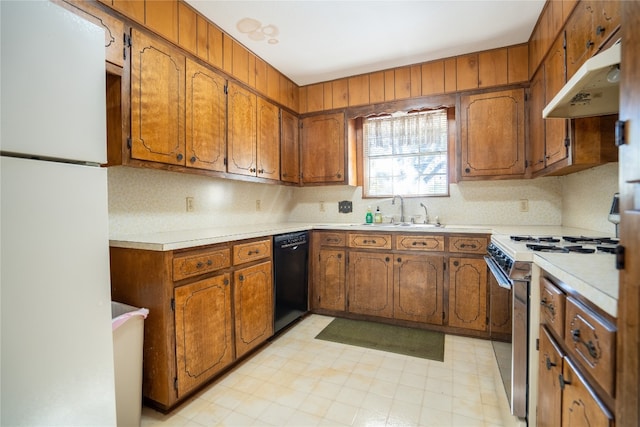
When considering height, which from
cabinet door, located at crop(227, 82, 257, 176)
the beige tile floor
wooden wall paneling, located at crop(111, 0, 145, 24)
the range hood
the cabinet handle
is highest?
wooden wall paneling, located at crop(111, 0, 145, 24)

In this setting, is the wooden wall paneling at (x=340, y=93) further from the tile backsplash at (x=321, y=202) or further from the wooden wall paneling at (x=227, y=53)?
the wooden wall paneling at (x=227, y=53)

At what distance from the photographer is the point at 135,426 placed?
5.02 feet

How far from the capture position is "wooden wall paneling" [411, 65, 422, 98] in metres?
2.94

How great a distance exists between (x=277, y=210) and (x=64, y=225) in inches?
108

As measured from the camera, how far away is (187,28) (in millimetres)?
2082

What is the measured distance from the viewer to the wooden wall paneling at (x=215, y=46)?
2.27m

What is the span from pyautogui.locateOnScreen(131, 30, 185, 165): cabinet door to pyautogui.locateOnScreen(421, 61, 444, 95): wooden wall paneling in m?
Answer: 2.13

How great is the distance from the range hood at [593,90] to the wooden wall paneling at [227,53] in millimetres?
2174

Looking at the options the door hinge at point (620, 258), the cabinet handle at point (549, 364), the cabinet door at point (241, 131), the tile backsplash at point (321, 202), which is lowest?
the cabinet handle at point (549, 364)

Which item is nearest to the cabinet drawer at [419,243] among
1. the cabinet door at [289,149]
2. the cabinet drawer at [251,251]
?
the cabinet drawer at [251,251]

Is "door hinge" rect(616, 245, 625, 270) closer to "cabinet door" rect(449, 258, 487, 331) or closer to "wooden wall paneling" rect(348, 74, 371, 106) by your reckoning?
"cabinet door" rect(449, 258, 487, 331)

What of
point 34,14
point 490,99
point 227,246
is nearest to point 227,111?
point 227,246

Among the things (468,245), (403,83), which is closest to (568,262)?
(468,245)

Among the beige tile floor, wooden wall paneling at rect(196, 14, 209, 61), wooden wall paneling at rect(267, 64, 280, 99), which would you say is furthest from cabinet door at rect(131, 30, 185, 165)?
the beige tile floor
